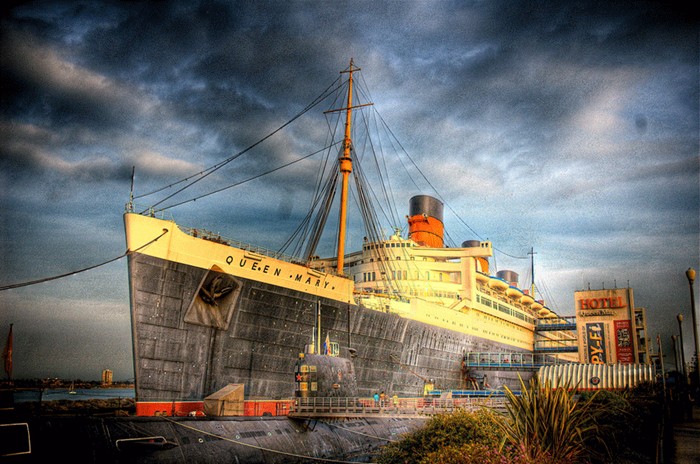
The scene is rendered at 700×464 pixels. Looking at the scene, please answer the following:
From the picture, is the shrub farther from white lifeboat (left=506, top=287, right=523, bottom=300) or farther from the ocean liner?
white lifeboat (left=506, top=287, right=523, bottom=300)

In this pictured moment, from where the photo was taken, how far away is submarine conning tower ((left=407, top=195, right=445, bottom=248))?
168ft

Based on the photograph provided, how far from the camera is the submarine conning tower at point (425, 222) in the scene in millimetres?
51125

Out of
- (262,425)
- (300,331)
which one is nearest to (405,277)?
(300,331)

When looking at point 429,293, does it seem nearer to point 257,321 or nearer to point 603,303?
point 603,303

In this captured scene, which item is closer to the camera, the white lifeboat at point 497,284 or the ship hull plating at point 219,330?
the ship hull plating at point 219,330

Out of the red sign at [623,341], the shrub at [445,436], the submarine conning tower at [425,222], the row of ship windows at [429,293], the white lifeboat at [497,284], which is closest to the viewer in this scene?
the shrub at [445,436]

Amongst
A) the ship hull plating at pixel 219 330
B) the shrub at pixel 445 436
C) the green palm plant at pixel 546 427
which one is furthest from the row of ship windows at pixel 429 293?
the green palm plant at pixel 546 427

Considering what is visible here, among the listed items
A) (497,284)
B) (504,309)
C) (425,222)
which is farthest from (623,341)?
(425,222)

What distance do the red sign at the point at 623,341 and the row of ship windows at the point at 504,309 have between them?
36.0 ft

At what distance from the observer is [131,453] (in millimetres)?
14477

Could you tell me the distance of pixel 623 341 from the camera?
1705 inches

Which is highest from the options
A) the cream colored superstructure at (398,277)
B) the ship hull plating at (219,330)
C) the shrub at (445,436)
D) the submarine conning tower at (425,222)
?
the submarine conning tower at (425,222)

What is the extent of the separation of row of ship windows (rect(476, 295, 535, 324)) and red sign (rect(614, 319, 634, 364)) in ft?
36.0

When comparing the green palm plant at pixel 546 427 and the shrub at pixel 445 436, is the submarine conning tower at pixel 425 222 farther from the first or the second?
the green palm plant at pixel 546 427
